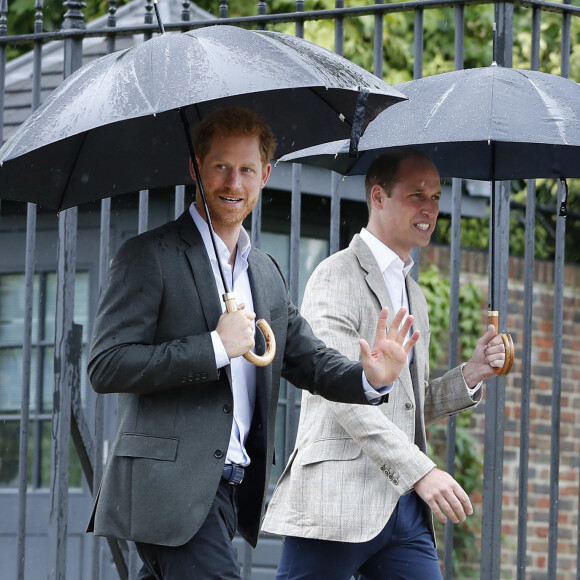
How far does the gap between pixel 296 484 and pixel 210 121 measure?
1.23m

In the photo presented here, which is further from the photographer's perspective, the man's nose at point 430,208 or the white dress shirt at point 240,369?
the man's nose at point 430,208

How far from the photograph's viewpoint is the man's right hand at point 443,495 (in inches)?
139

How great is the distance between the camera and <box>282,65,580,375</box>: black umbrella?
12.2 feet

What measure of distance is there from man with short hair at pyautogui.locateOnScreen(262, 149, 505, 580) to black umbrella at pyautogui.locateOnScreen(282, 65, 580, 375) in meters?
0.17

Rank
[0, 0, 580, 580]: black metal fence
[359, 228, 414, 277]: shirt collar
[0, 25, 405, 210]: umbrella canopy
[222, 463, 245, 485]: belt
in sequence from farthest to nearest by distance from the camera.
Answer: [0, 0, 580, 580]: black metal fence → [359, 228, 414, 277]: shirt collar → [222, 463, 245, 485]: belt → [0, 25, 405, 210]: umbrella canopy

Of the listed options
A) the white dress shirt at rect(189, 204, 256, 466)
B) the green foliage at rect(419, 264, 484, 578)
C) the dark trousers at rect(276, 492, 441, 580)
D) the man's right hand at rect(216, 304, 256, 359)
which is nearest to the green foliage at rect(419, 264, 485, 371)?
the green foliage at rect(419, 264, 484, 578)

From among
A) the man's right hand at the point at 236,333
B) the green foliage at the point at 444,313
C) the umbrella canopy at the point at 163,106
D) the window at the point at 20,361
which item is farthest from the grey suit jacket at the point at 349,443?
the green foliage at the point at 444,313

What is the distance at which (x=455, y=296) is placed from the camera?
4.45 meters

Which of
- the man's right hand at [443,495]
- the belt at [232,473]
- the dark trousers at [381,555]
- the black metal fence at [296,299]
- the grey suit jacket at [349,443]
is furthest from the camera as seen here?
the black metal fence at [296,299]

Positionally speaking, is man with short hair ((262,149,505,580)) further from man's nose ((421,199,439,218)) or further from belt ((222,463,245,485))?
belt ((222,463,245,485))

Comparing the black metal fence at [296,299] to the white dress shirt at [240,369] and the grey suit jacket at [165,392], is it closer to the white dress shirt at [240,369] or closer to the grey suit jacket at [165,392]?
the white dress shirt at [240,369]

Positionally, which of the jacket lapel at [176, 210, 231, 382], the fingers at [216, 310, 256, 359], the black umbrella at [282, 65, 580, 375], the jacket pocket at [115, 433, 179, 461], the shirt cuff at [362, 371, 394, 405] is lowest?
the jacket pocket at [115, 433, 179, 461]

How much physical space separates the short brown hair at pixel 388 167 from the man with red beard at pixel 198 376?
28.6 inches

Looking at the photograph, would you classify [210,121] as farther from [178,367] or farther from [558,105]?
[558,105]
